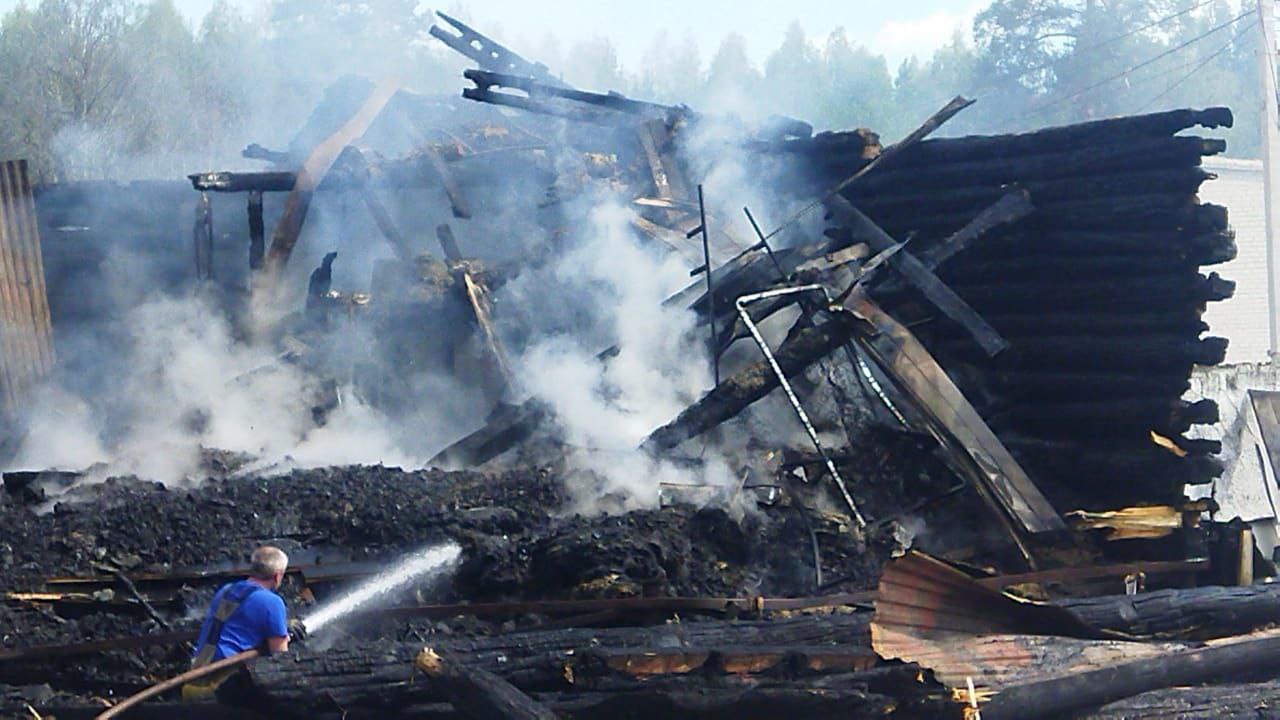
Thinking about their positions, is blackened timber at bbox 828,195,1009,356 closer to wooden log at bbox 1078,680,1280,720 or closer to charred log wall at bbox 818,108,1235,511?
charred log wall at bbox 818,108,1235,511

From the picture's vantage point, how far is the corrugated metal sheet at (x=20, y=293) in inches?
524

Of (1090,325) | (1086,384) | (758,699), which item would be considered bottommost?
(758,699)

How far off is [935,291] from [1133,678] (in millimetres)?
5187

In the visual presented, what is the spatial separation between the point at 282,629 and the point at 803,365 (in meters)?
4.81

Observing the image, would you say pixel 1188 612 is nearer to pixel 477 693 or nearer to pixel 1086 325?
pixel 477 693

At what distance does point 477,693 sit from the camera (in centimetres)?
534

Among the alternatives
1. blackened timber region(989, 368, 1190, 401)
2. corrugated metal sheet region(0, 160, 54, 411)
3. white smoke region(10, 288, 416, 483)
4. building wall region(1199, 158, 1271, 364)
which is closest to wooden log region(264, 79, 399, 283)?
white smoke region(10, 288, 416, 483)

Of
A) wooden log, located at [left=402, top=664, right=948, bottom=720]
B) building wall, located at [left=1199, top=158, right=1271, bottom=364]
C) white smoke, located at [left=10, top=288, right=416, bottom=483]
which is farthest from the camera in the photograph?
building wall, located at [left=1199, top=158, right=1271, bottom=364]

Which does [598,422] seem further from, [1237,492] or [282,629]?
[1237,492]

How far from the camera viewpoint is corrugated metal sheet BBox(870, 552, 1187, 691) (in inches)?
222

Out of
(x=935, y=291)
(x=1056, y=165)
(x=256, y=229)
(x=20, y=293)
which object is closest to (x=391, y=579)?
(x=935, y=291)

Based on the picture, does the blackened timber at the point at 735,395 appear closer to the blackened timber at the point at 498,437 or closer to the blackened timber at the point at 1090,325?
the blackened timber at the point at 498,437

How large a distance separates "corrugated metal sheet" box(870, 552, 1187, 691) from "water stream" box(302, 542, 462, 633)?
3.26 m

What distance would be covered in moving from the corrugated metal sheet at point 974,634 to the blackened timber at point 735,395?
12.2ft
